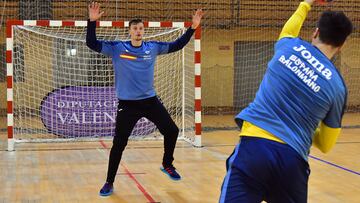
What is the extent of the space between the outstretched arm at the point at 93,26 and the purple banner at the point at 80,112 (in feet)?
A: 15.2

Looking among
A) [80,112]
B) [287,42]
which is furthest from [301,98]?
[80,112]

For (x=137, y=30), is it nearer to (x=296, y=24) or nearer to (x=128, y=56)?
(x=128, y=56)

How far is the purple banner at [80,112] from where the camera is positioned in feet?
31.6

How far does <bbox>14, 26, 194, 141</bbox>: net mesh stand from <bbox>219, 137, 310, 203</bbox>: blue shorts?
22.8ft

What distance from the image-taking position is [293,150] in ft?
7.64

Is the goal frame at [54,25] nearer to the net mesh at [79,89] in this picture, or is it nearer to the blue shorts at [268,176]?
the net mesh at [79,89]

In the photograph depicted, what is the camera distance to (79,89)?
9766mm

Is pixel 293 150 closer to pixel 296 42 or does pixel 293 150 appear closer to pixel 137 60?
pixel 296 42

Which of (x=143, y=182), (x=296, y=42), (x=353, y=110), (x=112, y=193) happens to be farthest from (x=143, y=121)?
(x=353, y=110)

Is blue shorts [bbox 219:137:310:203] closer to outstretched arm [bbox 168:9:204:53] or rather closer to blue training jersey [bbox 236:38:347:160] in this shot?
blue training jersey [bbox 236:38:347:160]

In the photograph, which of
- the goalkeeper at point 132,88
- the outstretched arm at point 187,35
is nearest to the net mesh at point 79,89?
the outstretched arm at point 187,35

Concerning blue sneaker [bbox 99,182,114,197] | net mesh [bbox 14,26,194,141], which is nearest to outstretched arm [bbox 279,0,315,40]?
blue sneaker [bbox 99,182,114,197]

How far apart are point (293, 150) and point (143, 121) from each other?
759 cm

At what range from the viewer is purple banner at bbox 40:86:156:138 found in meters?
9.62
